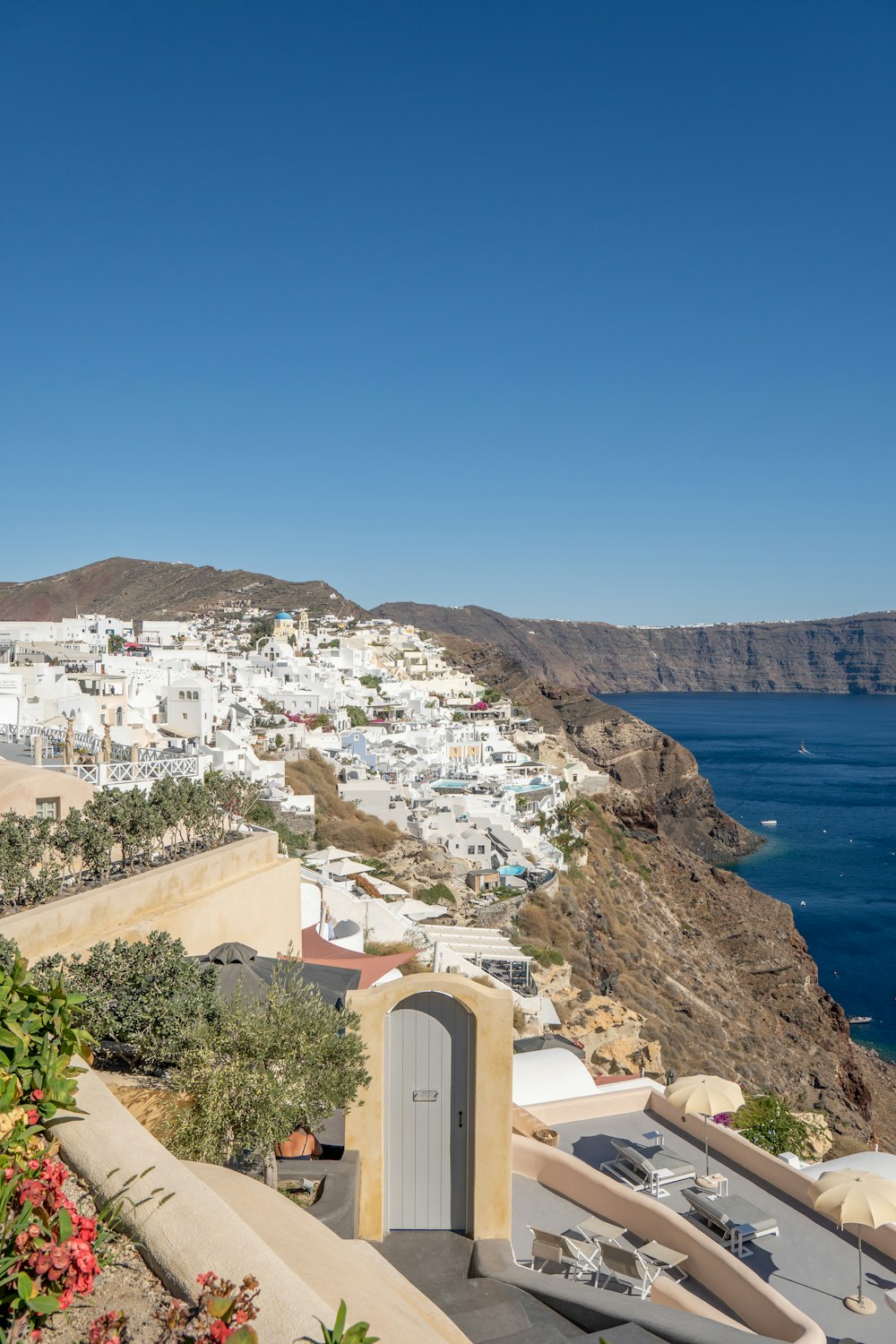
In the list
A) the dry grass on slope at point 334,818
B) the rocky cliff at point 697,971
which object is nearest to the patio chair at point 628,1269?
the rocky cliff at point 697,971

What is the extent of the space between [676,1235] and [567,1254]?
3.07 feet

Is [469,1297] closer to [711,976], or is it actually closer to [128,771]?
[128,771]

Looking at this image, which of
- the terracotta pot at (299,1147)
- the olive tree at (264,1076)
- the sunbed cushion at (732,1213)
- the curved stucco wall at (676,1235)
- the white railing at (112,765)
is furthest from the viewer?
the white railing at (112,765)

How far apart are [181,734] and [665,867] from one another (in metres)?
26.7

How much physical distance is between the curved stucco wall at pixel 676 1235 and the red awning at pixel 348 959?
12.3ft

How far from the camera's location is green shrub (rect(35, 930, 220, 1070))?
584cm

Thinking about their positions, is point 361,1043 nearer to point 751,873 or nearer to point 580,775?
point 580,775

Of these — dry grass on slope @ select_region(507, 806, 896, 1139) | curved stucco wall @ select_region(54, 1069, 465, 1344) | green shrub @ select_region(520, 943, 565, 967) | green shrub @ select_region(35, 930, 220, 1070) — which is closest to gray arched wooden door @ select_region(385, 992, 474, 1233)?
green shrub @ select_region(35, 930, 220, 1070)

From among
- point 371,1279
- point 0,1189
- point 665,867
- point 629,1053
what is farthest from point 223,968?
point 665,867

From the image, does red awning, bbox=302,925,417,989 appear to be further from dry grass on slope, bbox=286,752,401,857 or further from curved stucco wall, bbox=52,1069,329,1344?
dry grass on slope, bbox=286,752,401,857

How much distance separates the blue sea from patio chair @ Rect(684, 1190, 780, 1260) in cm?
2940

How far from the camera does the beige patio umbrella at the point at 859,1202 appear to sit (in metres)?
6.17

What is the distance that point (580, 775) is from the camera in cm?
5247

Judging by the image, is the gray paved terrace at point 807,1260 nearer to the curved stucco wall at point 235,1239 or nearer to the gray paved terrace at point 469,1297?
the gray paved terrace at point 469,1297
